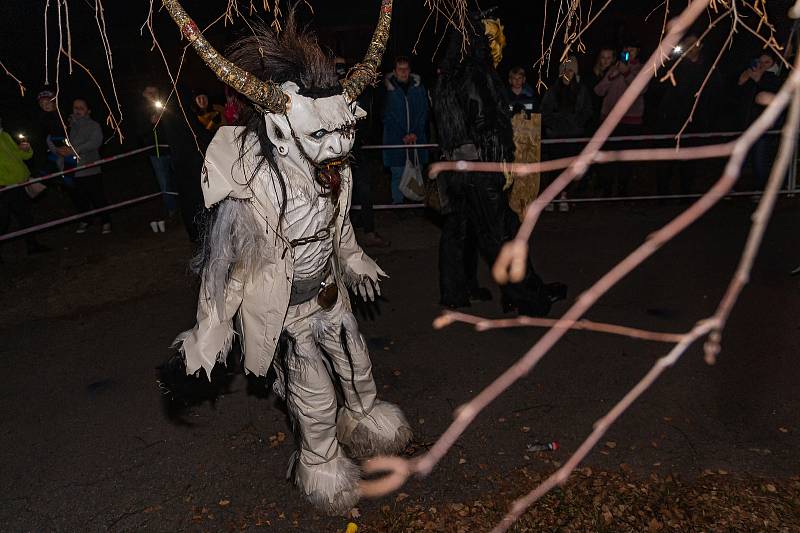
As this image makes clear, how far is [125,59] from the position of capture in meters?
11.6

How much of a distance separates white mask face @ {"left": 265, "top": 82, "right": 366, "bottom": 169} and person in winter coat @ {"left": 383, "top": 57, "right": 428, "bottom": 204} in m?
4.69

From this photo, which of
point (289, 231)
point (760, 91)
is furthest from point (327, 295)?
point (760, 91)

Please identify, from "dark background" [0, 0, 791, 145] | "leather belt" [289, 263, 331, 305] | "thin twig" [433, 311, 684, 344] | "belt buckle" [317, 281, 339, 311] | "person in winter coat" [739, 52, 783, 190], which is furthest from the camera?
"dark background" [0, 0, 791, 145]

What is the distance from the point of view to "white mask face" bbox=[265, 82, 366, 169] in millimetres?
2699

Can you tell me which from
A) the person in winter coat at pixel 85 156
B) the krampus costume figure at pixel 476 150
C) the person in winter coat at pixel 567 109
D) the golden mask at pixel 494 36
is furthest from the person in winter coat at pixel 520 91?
the person in winter coat at pixel 85 156

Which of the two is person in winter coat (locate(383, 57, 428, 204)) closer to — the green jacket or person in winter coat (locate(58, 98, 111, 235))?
person in winter coat (locate(58, 98, 111, 235))

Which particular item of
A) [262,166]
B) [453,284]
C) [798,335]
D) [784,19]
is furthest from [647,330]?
[784,19]

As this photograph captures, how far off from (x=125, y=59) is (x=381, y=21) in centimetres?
1059

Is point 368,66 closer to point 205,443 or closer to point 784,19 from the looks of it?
point 205,443

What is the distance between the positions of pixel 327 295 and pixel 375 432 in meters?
0.94

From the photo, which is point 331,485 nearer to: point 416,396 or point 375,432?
point 375,432

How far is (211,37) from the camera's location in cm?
991

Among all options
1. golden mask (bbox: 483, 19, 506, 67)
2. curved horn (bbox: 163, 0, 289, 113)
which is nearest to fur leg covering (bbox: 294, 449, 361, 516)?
curved horn (bbox: 163, 0, 289, 113)

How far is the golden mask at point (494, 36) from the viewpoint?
4348mm
